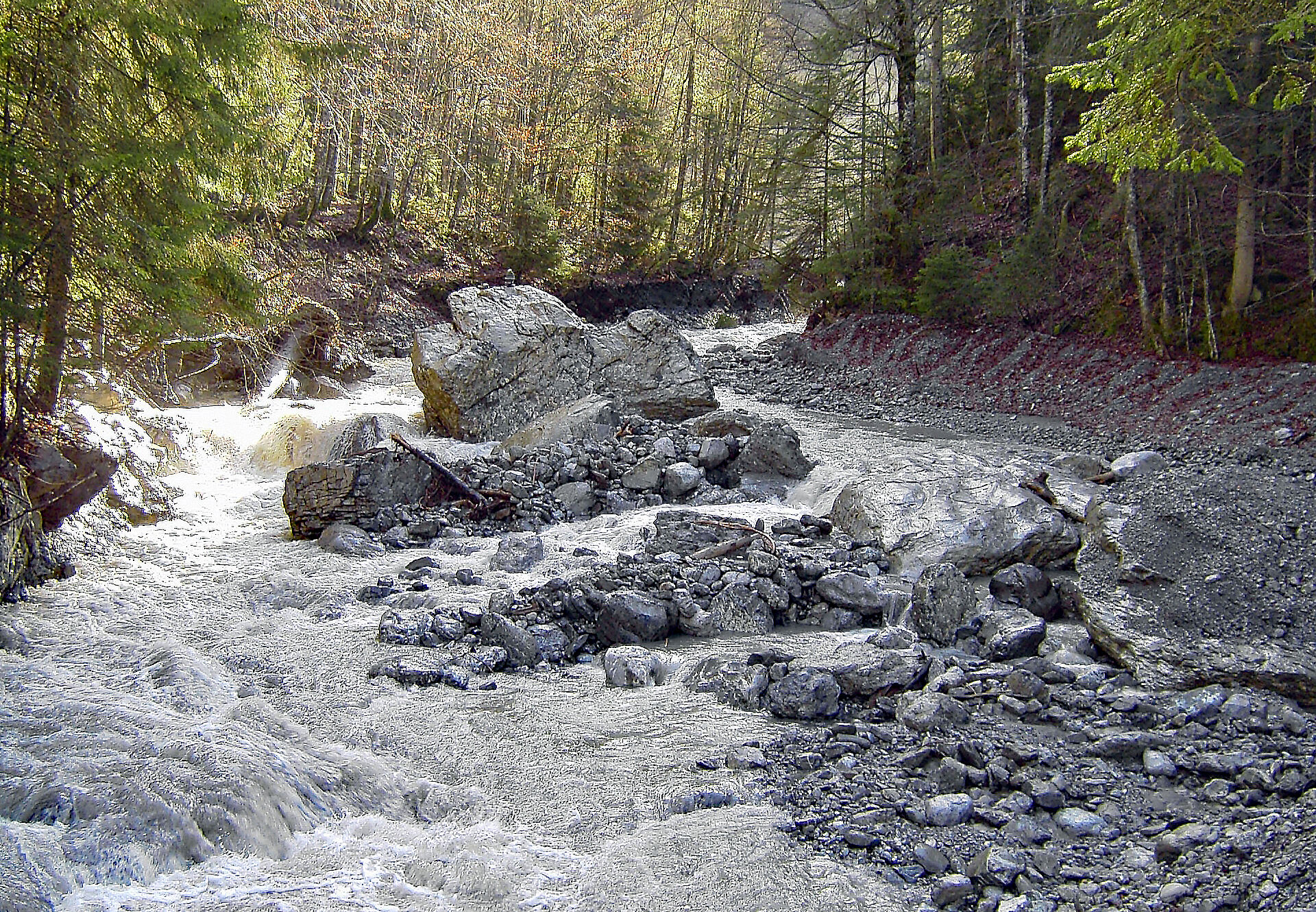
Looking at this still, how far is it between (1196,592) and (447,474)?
23.3 ft

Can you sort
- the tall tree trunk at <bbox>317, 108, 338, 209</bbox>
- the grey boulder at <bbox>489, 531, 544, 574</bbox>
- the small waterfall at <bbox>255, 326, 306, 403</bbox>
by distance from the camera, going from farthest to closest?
1. the tall tree trunk at <bbox>317, 108, 338, 209</bbox>
2. the small waterfall at <bbox>255, 326, 306, 403</bbox>
3. the grey boulder at <bbox>489, 531, 544, 574</bbox>

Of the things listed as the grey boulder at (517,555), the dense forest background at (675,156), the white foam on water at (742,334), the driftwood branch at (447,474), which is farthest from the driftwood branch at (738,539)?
the white foam on water at (742,334)

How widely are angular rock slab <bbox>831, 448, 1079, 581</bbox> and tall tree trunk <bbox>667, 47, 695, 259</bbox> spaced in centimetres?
2445

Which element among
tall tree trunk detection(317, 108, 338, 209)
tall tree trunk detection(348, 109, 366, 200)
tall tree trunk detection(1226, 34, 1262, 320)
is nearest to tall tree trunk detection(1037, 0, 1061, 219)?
tall tree trunk detection(1226, 34, 1262, 320)

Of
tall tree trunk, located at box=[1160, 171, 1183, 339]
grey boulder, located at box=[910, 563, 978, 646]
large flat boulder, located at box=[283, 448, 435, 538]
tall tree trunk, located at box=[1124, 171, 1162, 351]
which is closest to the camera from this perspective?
grey boulder, located at box=[910, 563, 978, 646]

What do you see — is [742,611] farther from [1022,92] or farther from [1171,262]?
[1022,92]

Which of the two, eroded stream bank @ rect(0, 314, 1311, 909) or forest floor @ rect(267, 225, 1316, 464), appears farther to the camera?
forest floor @ rect(267, 225, 1316, 464)

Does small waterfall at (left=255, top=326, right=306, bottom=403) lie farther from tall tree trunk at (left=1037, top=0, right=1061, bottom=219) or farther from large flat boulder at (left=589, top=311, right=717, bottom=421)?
tall tree trunk at (left=1037, top=0, right=1061, bottom=219)

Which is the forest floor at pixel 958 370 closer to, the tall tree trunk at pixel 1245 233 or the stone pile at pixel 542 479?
the tall tree trunk at pixel 1245 233

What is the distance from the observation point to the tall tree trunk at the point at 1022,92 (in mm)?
17016

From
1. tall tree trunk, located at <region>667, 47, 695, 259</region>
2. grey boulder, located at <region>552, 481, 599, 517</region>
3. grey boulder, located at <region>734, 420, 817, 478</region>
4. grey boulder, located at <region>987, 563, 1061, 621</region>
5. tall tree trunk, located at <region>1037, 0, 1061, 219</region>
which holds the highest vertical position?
tall tree trunk, located at <region>667, 47, 695, 259</region>

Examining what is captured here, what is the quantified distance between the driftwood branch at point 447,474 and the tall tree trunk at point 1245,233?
1181cm

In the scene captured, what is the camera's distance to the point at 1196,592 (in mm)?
5258

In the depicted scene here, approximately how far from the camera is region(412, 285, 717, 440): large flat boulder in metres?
12.6
